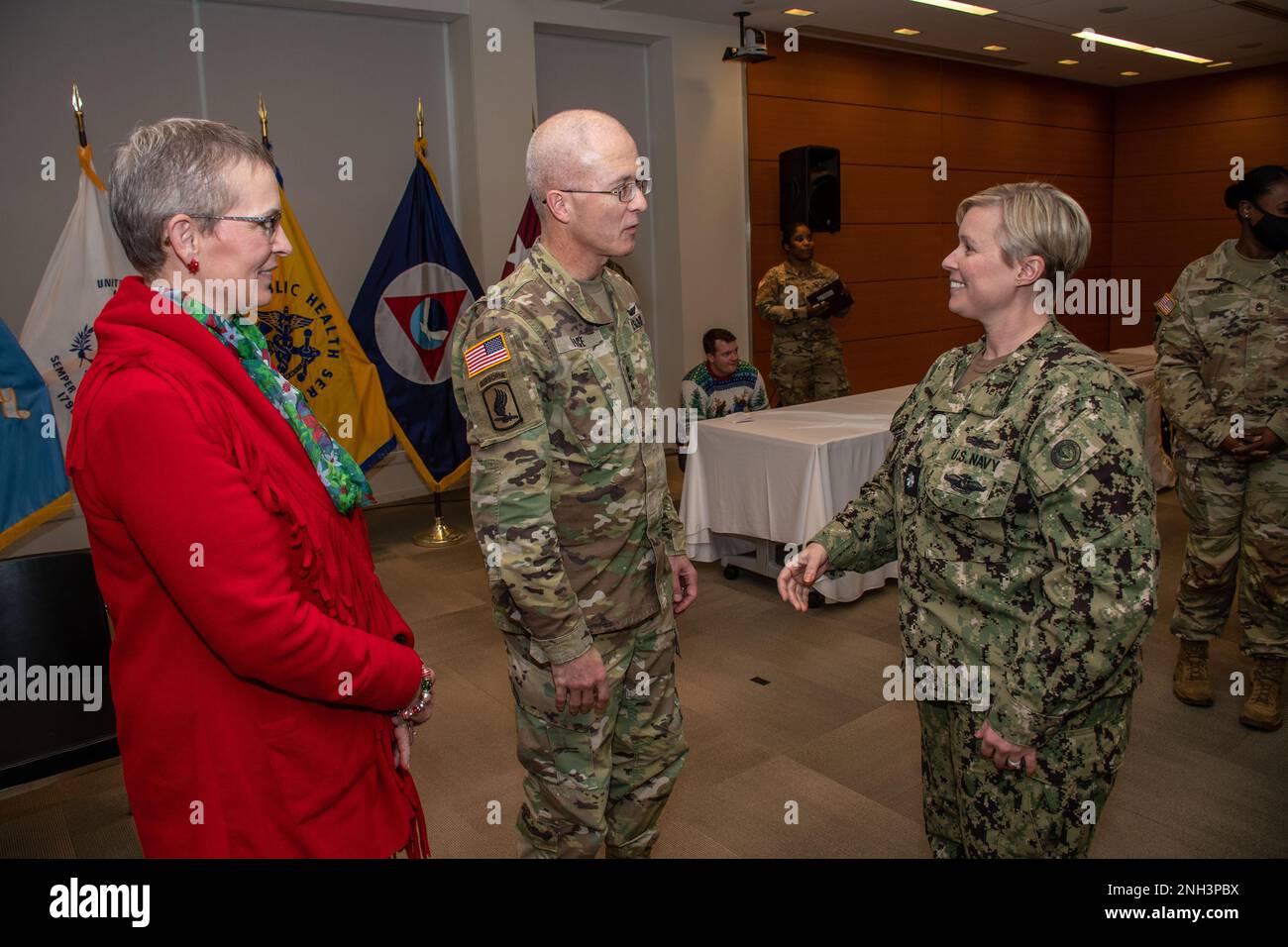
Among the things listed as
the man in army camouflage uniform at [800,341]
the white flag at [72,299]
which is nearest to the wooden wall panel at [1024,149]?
the man in army camouflage uniform at [800,341]

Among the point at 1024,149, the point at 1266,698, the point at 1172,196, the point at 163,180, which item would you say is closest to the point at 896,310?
the point at 1024,149

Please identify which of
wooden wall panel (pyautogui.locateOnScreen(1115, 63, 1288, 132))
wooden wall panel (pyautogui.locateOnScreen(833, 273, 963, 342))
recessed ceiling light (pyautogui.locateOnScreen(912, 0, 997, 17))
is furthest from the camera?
wooden wall panel (pyautogui.locateOnScreen(1115, 63, 1288, 132))

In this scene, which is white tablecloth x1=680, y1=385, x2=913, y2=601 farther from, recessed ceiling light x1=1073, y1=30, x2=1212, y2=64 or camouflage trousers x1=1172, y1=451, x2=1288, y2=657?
recessed ceiling light x1=1073, y1=30, x2=1212, y2=64

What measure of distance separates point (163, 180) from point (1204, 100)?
11360 mm

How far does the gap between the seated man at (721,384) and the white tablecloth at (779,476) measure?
0.16 m

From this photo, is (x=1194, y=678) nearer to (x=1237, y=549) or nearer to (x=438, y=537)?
(x=1237, y=549)

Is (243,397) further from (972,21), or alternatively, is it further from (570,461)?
(972,21)

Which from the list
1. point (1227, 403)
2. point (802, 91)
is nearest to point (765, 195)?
point (802, 91)

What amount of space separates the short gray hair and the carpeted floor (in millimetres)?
A: 1701

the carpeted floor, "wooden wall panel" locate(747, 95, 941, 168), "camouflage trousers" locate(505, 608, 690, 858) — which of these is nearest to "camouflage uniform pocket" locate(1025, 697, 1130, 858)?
"camouflage trousers" locate(505, 608, 690, 858)

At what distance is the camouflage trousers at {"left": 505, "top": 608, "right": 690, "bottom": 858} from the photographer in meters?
1.75

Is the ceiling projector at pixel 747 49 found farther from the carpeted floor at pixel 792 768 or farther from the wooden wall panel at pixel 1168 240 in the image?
the wooden wall panel at pixel 1168 240

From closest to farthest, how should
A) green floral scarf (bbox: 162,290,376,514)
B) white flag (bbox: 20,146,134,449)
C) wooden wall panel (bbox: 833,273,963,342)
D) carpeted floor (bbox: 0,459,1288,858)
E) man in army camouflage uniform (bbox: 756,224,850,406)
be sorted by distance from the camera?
green floral scarf (bbox: 162,290,376,514) < carpeted floor (bbox: 0,459,1288,858) < white flag (bbox: 20,146,134,449) < man in army camouflage uniform (bbox: 756,224,850,406) < wooden wall panel (bbox: 833,273,963,342)

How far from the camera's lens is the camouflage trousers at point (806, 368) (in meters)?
6.32
